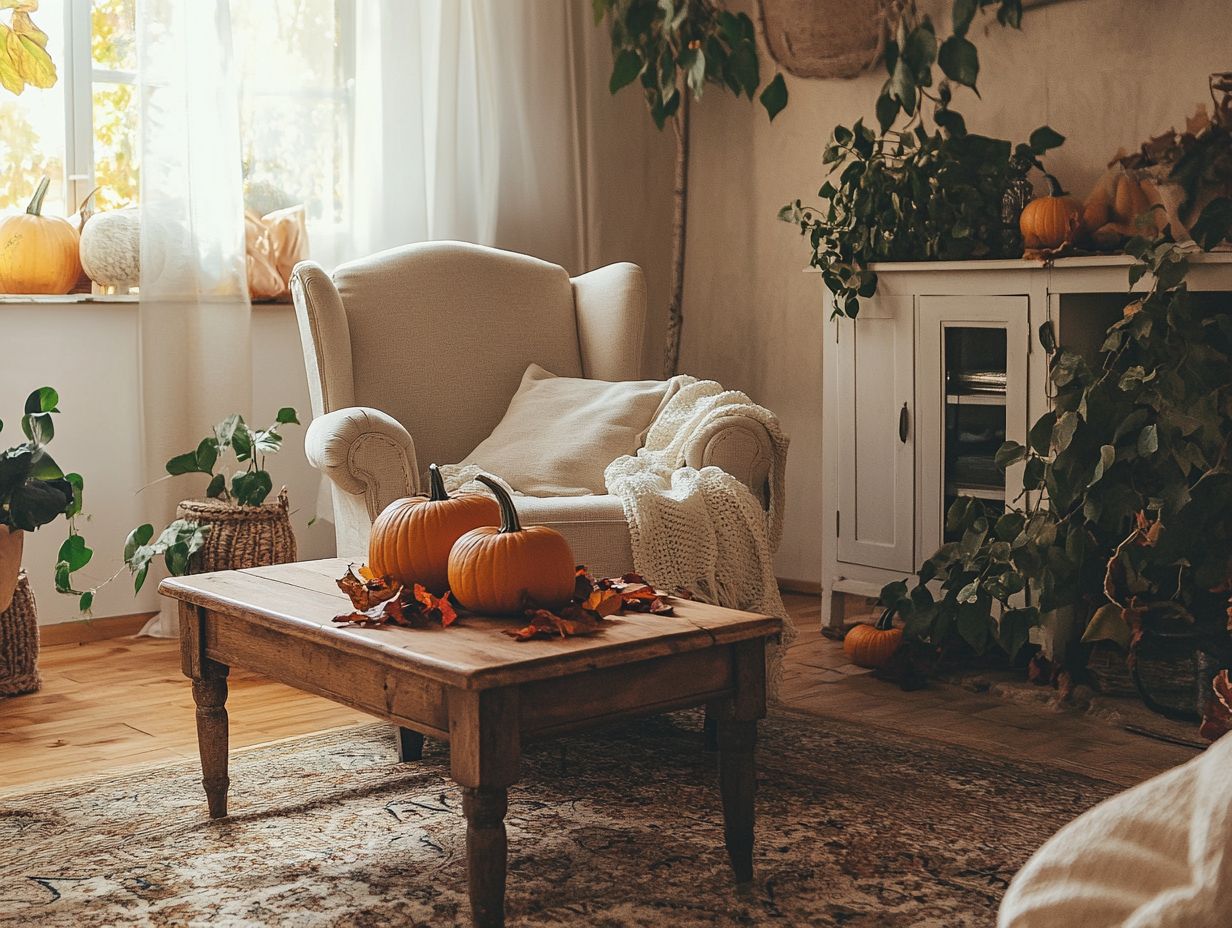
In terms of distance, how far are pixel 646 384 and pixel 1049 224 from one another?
954mm

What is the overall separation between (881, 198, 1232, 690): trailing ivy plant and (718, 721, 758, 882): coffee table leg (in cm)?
113

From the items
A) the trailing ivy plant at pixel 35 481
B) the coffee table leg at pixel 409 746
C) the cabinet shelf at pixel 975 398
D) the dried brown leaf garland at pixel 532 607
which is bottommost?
the coffee table leg at pixel 409 746

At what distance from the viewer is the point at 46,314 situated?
348cm

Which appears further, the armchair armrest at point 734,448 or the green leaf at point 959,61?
the green leaf at point 959,61

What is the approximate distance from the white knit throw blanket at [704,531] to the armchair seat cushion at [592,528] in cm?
3

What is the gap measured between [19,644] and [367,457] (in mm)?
1007

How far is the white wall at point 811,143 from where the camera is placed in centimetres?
335

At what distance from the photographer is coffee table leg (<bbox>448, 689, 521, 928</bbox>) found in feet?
5.30

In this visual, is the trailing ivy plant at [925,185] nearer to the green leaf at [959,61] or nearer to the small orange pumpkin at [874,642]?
the green leaf at [959,61]

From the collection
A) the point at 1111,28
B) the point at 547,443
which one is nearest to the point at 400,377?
the point at 547,443

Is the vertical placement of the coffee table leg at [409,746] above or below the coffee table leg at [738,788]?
below

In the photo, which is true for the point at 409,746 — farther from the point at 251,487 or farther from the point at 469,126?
the point at 469,126

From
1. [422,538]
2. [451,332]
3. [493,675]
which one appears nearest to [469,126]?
[451,332]

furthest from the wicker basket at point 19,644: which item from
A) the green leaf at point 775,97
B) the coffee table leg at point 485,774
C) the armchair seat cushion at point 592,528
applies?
the green leaf at point 775,97
